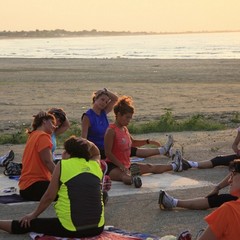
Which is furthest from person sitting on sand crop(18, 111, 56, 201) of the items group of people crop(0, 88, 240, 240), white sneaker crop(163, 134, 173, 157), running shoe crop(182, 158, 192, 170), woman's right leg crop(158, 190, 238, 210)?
white sneaker crop(163, 134, 173, 157)

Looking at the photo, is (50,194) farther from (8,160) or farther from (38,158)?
(8,160)

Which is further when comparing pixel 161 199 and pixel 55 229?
pixel 161 199

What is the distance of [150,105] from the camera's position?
2169 centimetres

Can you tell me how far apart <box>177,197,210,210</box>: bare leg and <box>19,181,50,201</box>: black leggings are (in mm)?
1602

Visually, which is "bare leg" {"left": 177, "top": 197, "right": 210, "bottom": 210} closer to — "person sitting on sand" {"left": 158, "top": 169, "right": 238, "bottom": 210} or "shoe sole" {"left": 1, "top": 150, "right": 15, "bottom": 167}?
"person sitting on sand" {"left": 158, "top": 169, "right": 238, "bottom": 210}

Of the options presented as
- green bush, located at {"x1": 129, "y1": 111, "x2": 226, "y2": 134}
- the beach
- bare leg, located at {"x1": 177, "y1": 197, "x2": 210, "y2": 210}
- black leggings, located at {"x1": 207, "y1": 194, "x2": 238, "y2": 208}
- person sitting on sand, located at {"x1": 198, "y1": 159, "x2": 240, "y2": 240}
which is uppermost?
person sitting on sand, located at {"x1": 198, "y1": 159, "x2": 240, "y2": 240}

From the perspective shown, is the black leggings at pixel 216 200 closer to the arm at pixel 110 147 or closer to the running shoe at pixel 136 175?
the running shoe at pixel 136 175

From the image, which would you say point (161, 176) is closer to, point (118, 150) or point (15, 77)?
point (118, 150)

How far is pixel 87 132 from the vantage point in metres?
9.94

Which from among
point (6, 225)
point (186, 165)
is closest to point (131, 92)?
point (186, 165)

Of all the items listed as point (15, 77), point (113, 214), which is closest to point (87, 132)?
point (113, 214)

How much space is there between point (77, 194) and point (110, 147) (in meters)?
2.89

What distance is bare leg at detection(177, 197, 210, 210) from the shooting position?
767 centimetres

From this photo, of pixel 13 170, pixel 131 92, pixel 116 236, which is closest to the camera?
pixel 116 236
